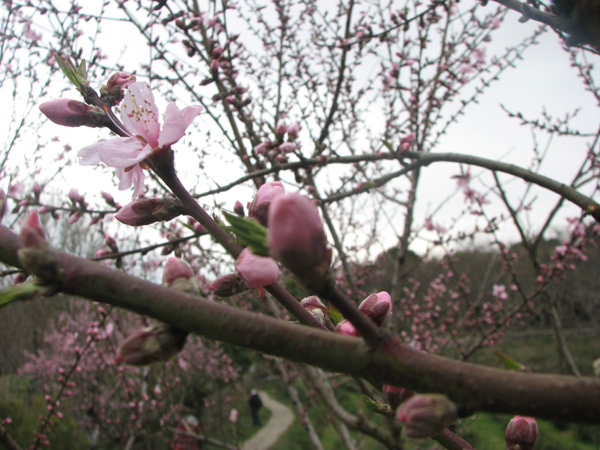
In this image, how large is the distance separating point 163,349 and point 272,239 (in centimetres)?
23

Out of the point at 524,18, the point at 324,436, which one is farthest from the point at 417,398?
the point at 324,436

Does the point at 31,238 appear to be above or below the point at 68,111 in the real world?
below

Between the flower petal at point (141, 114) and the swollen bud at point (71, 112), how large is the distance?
0.15 meters

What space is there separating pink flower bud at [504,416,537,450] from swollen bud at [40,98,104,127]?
116 cm

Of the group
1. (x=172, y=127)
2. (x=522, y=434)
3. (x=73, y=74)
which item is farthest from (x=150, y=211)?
(x=522, y=434)

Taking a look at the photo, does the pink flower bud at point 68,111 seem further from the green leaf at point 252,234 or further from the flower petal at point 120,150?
the green leaf at point 252,234

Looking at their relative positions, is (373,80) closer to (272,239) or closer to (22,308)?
(272,239)

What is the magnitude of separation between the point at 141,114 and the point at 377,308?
85 cm

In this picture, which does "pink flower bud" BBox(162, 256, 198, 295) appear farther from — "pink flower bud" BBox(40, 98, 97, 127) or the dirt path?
the dirt path

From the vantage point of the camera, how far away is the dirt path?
11703mm

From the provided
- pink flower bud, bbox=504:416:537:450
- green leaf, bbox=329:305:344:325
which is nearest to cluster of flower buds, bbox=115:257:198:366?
green leaf, bbox=329:305:344:325

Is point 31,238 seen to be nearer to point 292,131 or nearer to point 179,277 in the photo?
point 179,277

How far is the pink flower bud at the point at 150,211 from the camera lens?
839 mm

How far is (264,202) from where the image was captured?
767 mm
